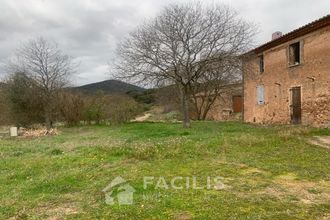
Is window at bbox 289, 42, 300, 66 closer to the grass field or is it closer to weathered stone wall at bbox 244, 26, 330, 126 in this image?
weathered stone wall at bbox 244, 26, 330, 126

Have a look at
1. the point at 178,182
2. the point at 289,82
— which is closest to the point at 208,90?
the point at 289,82

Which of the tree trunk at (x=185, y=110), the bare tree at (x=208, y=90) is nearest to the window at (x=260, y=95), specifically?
the bare tree at (x=208, y=90)

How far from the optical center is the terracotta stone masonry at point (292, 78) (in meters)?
18.9

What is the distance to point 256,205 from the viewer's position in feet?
20.4

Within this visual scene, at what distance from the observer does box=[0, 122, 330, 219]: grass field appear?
6051 mm

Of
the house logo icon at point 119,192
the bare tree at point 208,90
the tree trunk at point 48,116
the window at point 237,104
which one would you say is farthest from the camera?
the window at point 237,104

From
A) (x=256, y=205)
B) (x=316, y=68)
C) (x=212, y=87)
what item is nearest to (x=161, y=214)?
(x=256, y=205)

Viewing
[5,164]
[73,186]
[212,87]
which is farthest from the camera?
[212,87]

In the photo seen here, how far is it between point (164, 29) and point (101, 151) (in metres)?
10.4

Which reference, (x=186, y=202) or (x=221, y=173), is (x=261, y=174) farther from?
(x=186, y=202)

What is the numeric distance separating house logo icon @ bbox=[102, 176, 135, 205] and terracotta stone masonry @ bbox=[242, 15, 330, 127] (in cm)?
1414

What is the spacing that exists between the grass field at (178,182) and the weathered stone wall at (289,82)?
669 centimetres

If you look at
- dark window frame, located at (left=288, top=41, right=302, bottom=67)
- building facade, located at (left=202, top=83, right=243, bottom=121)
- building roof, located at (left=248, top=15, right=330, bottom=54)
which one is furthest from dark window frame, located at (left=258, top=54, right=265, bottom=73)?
building facade, located at (left=202, top=83, right=243, bottom=121)

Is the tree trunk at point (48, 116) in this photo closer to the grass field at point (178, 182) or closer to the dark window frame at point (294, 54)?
the grass field at point (178, 182)
